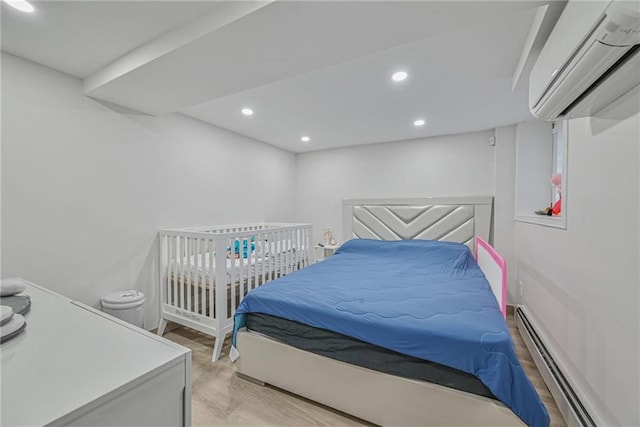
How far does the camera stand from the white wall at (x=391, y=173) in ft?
11.6

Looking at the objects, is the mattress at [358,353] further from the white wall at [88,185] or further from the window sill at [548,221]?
the white wall at [88,185]

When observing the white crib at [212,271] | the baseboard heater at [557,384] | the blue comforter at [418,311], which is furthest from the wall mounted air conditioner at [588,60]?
the white crib at [212,271]

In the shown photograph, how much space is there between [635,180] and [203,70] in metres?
2.33

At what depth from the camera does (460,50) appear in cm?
175

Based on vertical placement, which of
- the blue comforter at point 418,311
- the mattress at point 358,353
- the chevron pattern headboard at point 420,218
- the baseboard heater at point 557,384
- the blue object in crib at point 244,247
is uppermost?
the chevron pattern headboard at point 420,218

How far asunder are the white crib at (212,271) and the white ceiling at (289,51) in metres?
1.24

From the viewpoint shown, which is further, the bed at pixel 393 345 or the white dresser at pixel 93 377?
the bed at pixel 393 345

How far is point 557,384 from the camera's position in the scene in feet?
5.41

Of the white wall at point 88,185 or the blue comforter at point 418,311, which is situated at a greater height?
the white wall at point 88,185

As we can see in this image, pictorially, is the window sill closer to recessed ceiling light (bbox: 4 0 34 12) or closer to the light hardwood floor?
the light hardwood floor

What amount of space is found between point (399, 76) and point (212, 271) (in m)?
2.24

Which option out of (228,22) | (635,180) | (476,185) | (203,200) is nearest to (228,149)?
(203,200)

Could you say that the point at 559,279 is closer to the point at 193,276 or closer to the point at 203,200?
the point at 193,276

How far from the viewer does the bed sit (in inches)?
50.5
